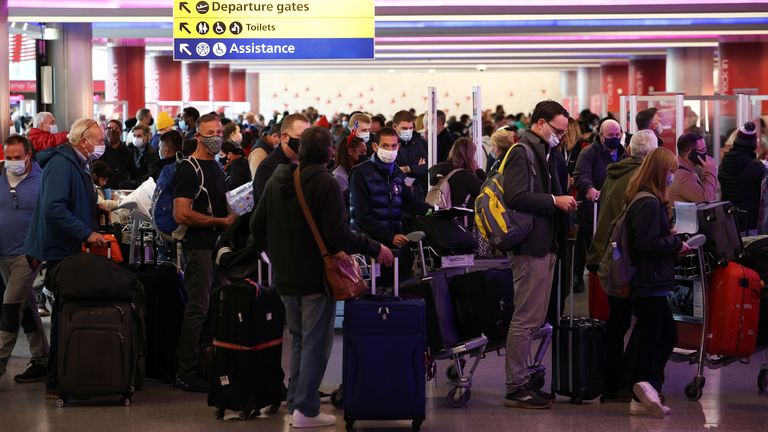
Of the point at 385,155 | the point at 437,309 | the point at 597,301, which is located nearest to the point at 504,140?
the point at 597,301

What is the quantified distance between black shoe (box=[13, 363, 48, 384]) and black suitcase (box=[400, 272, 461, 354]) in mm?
2448

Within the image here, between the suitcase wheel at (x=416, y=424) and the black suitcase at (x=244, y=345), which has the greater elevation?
the black suitcase at (x=244, y=345)

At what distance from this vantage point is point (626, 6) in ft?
47.9

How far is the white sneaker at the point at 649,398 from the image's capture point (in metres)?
6.28

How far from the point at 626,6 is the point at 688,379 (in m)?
8.17

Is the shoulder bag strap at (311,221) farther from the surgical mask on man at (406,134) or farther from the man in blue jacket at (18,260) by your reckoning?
the surgical mask on man at (406,134)

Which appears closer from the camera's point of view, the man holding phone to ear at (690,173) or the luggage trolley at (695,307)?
the luggage trolley at (695,307)

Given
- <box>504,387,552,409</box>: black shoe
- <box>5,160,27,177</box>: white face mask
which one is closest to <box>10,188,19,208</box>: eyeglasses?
<box>5,160,27,177</box>: white face mask

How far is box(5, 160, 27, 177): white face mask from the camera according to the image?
Result: 721 centimetres

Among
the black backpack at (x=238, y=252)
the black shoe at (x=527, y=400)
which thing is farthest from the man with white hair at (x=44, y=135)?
the black shoe at (x=527, y=400)

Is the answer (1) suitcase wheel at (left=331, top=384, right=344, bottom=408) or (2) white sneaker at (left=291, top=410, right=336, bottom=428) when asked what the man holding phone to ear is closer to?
(1) suitcase wheel at (left=331, top=384, right=344, bottom=408)

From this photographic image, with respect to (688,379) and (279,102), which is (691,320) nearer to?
(688,379)

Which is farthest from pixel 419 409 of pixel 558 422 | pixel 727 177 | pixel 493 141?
pixel 727 177

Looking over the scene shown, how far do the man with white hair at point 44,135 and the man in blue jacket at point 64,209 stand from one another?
46.1 inches
